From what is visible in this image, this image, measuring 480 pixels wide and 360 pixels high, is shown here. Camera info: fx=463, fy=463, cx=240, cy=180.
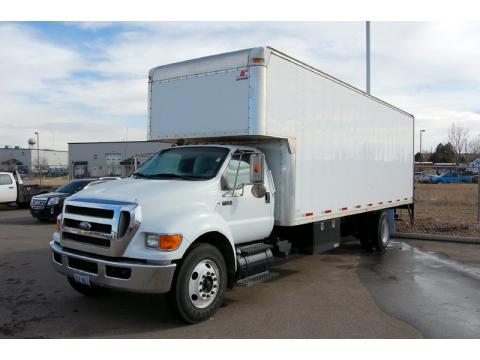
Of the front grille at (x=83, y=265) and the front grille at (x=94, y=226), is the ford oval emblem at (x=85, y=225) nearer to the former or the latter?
the front grille at (x=94, y=226)

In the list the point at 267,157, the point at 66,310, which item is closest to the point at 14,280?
the point at 66,310

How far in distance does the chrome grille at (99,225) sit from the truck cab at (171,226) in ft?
0.04

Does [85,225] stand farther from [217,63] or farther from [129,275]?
[217,63]

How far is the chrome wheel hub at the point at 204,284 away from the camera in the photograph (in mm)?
5539

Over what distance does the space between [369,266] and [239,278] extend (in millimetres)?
3938

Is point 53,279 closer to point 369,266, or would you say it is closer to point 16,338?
point 16,338

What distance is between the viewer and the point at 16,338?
198 inches

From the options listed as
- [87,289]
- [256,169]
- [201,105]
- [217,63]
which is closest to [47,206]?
[87,289]

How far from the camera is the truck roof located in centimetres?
665

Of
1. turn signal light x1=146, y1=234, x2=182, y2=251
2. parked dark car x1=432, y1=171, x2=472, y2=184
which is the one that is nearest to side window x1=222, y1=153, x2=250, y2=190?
turn signal light x1=146, y1=234, x2=182, y2=251

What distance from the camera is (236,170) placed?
6539 mm

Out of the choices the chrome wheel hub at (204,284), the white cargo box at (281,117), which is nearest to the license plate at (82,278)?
the chrome wheel hub at (204,284)

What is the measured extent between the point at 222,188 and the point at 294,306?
1892 mm

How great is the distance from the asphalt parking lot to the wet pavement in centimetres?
1
